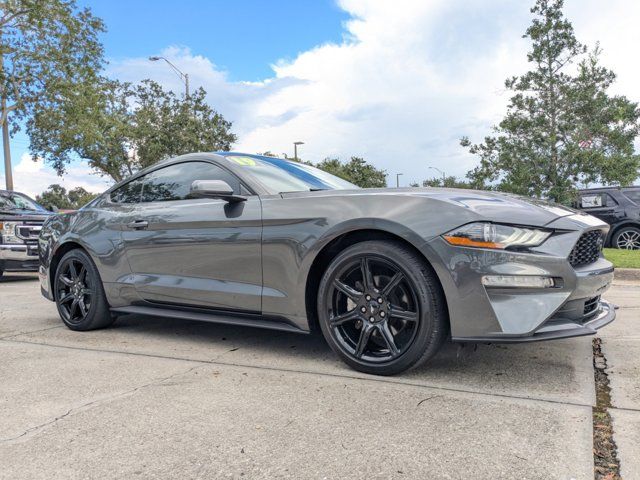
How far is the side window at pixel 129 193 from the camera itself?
15.2 ft

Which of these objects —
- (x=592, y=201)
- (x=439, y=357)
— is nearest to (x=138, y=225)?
(x=439, y=357)

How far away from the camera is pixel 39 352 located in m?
4.03

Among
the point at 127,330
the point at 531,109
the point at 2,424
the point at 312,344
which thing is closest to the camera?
the point at 2,424

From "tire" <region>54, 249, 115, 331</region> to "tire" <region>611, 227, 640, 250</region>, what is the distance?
1147cm

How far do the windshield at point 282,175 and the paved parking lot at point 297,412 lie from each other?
117cm

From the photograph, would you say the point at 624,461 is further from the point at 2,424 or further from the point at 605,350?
the point at 2,424

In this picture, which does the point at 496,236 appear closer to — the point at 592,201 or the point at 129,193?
the point at 129,193

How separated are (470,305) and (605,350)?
1.55 meters

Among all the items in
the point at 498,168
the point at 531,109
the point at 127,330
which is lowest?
the point at 127,330

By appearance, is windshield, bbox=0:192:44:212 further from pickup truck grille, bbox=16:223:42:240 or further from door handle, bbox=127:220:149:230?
door handle, bbox=127:220:149:230

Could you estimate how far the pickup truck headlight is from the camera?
30.6ft

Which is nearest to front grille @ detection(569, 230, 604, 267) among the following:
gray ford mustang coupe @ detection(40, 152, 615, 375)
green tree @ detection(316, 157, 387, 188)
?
gray ford mustang coupe @ detection(40, 152, 615, 375)

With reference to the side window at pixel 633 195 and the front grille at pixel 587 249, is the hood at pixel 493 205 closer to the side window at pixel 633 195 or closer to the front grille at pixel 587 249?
the front grille at pixel 587 249

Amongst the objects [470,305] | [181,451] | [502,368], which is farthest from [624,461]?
[181,451]
